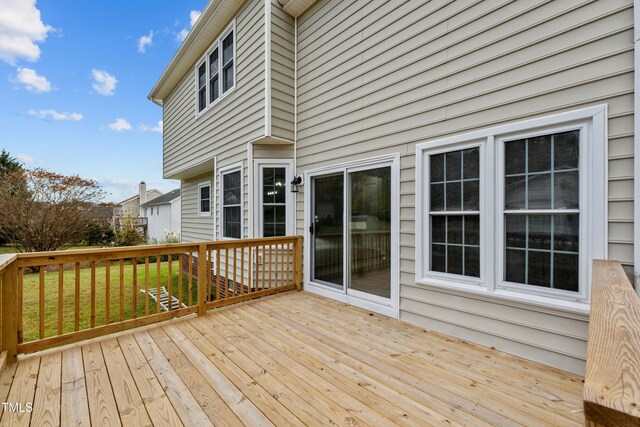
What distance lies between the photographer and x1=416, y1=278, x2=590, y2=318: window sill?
7.43 feet

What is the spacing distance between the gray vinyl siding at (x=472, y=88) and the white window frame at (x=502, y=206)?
0.08 m

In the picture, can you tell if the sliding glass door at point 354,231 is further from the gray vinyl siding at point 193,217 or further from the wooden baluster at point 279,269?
the gray vinyl siding at point 193,217

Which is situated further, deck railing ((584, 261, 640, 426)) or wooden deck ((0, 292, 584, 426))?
wooden deck ((0, 292, 584, 426))

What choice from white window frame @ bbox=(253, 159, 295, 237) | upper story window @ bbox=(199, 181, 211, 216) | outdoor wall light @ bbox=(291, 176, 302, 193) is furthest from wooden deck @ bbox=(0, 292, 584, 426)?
upper story window @ bbox=(199, 181, 211, 216)

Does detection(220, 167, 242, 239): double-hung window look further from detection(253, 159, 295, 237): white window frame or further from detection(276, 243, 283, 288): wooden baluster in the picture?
detection(276, 243, 283, 288): wooden baluster

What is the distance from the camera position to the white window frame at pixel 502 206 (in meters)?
2.16

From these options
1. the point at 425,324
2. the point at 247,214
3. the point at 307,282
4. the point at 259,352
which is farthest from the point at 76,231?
the point at 425,324

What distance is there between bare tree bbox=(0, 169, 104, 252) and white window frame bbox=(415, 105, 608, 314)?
1202 centimetres

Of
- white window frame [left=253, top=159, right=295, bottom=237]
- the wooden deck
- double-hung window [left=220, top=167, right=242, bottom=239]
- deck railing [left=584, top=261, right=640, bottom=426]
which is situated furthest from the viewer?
double-hung window [left=220, top=167, right=242, bottom=239]

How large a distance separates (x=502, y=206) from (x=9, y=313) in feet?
14.8

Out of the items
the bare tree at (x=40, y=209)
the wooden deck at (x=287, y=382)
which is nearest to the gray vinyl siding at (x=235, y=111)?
the wooden deck at (x=287, y=382)

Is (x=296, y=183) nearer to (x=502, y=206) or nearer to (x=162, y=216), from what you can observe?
(x=502, y=206)

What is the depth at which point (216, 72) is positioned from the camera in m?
6.23

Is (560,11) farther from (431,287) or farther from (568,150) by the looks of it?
(431,287)
